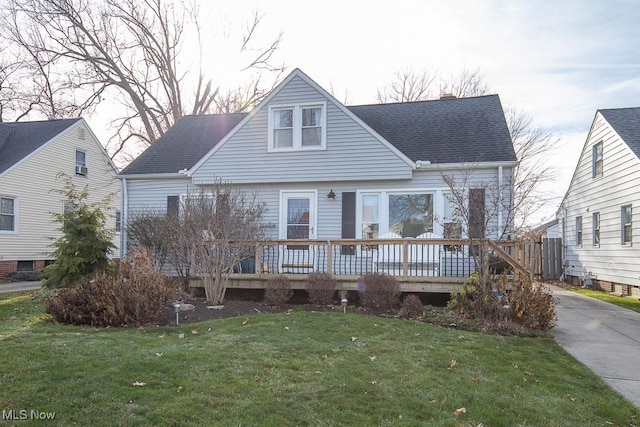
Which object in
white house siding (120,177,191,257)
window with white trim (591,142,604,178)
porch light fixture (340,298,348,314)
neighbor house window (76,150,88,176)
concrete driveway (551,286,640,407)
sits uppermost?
neighbor house window (76,150,88,176)

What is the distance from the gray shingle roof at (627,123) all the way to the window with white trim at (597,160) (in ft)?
3.33

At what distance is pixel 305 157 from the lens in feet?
39.3

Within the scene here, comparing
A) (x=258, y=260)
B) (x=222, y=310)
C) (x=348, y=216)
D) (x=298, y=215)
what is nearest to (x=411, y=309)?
(x=222, y=310)

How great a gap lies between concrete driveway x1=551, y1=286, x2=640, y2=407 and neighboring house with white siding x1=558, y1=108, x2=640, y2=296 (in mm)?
2999

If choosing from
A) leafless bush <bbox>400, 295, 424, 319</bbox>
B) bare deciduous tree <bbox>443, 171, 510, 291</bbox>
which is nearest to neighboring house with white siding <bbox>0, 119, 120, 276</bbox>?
leafless bush <bbox>400, 295, 424, 319</bbox>

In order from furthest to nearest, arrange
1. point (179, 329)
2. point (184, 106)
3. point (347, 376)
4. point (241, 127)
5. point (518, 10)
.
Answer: point (184, 106)
point (241, 127)
point (518, 10)
point (179, 329)
point (347, 376)

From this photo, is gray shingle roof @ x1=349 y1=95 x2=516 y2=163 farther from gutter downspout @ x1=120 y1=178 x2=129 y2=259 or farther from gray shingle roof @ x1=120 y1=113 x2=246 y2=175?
gutter downspout @ x1=120 y1=178 x2=129 y2=259

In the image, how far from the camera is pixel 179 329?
650 cm

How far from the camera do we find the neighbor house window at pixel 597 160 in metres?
14.7

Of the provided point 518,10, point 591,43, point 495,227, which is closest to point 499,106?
point 591,43

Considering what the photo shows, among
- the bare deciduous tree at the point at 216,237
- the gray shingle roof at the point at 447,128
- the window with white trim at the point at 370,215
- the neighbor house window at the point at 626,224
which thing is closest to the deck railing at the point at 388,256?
the bare deciduous tree at the point at 216,237

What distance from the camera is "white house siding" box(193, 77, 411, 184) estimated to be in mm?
11453

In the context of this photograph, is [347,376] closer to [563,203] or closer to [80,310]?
[80,310]

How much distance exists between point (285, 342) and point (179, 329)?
191 centimetres
